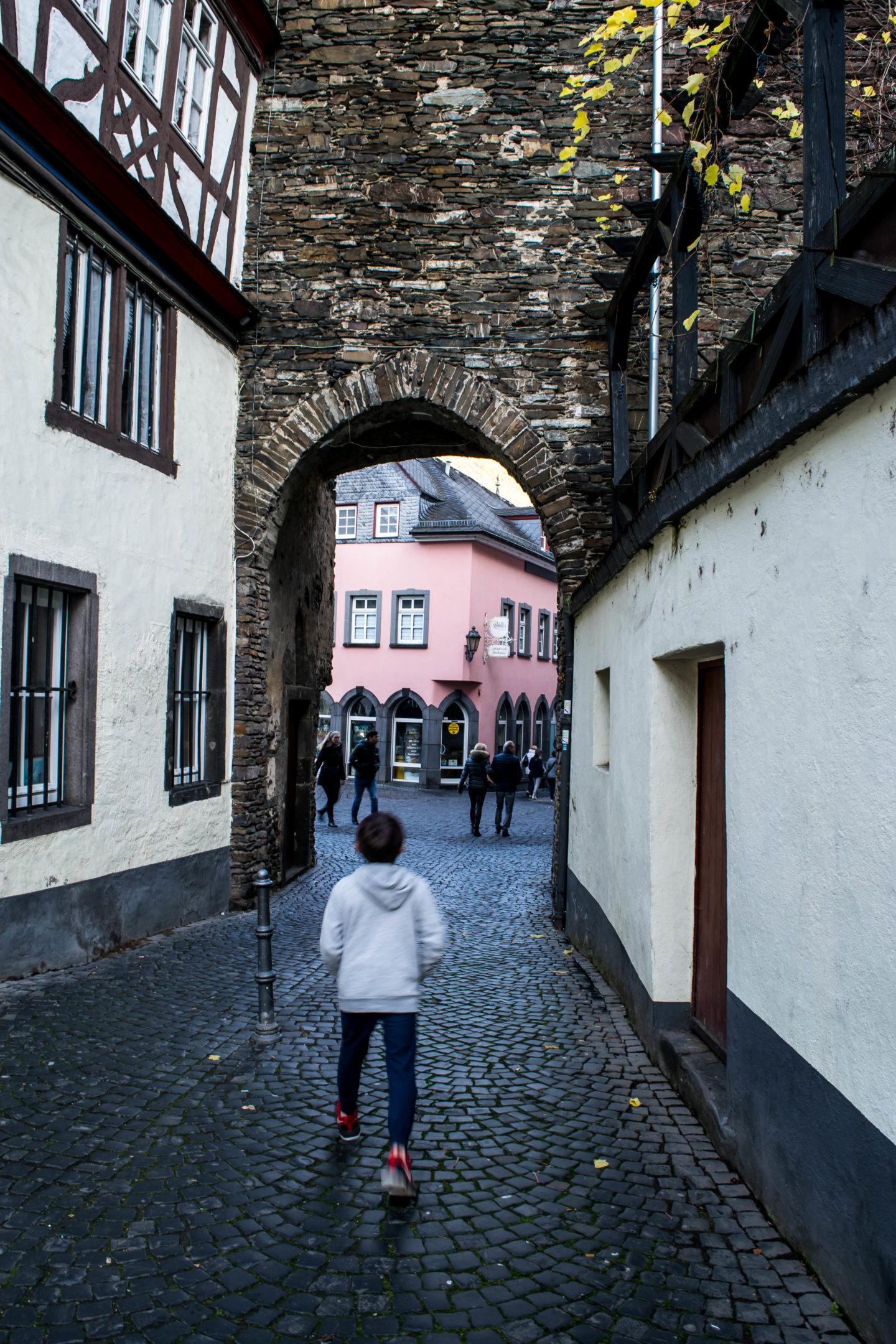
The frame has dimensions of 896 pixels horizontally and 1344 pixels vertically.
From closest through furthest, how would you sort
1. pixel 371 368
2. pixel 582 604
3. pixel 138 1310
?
pixel 138 1310
pixel 582 604
pixel 371 368

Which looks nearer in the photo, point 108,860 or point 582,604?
point 108,860

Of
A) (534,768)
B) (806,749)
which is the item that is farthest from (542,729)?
(806,749)

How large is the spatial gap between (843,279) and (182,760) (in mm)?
7079

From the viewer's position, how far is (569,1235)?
3195 mm

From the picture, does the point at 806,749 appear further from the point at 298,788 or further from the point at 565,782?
the point at 298,788

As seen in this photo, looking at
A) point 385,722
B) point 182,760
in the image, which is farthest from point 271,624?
point 385,722

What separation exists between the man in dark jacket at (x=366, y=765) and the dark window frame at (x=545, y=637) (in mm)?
16695

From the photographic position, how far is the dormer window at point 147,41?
7.37 meters

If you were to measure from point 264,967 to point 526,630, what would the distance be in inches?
1017

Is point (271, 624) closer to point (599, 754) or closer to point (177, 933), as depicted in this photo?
point (177, 933)

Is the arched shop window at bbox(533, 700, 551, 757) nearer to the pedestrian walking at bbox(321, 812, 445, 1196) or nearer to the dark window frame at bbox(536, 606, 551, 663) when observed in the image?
the dark window frame at bbox(536, 606, 551, 663)

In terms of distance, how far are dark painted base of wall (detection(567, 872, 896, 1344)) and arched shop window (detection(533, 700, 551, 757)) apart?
27012 millimetres

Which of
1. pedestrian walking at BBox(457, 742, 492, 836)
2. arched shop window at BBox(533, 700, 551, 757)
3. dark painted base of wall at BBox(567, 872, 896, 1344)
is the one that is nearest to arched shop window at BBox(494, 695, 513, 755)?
arched shop window at BBox(533, 700, 551, 757)

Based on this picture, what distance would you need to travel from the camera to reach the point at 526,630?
1214 inches
